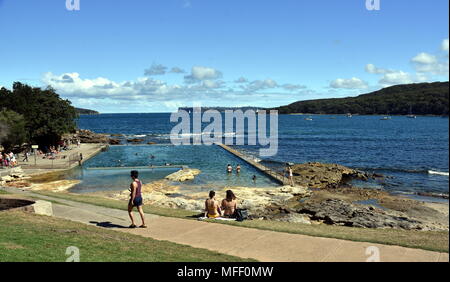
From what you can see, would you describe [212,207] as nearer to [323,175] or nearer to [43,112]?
[323,175]

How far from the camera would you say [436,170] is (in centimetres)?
4312

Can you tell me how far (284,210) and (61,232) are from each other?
13215mm

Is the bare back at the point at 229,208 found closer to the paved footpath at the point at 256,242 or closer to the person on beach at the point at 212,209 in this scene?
the person on beach at the point at 212,209

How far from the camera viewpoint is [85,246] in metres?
8.41

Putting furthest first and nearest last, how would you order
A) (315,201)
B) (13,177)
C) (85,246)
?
(13,177) < (315,201) < (85,246)

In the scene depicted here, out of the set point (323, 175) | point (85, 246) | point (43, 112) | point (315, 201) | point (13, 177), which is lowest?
point (315, 201)

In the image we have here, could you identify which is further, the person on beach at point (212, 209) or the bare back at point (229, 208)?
the bare back at point (229, 208)

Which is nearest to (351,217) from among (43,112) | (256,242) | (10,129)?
(256,242)

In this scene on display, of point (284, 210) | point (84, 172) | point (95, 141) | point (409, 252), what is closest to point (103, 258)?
point (409, 252)

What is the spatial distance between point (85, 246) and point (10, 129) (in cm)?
4010

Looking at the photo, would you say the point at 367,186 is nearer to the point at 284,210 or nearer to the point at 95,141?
the point at 284,210

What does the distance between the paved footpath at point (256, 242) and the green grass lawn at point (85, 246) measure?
670 mm

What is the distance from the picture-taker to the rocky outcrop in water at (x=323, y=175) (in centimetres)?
3348

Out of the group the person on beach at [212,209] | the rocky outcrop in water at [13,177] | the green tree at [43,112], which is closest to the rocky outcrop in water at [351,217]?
the person on beach at [212,209]
